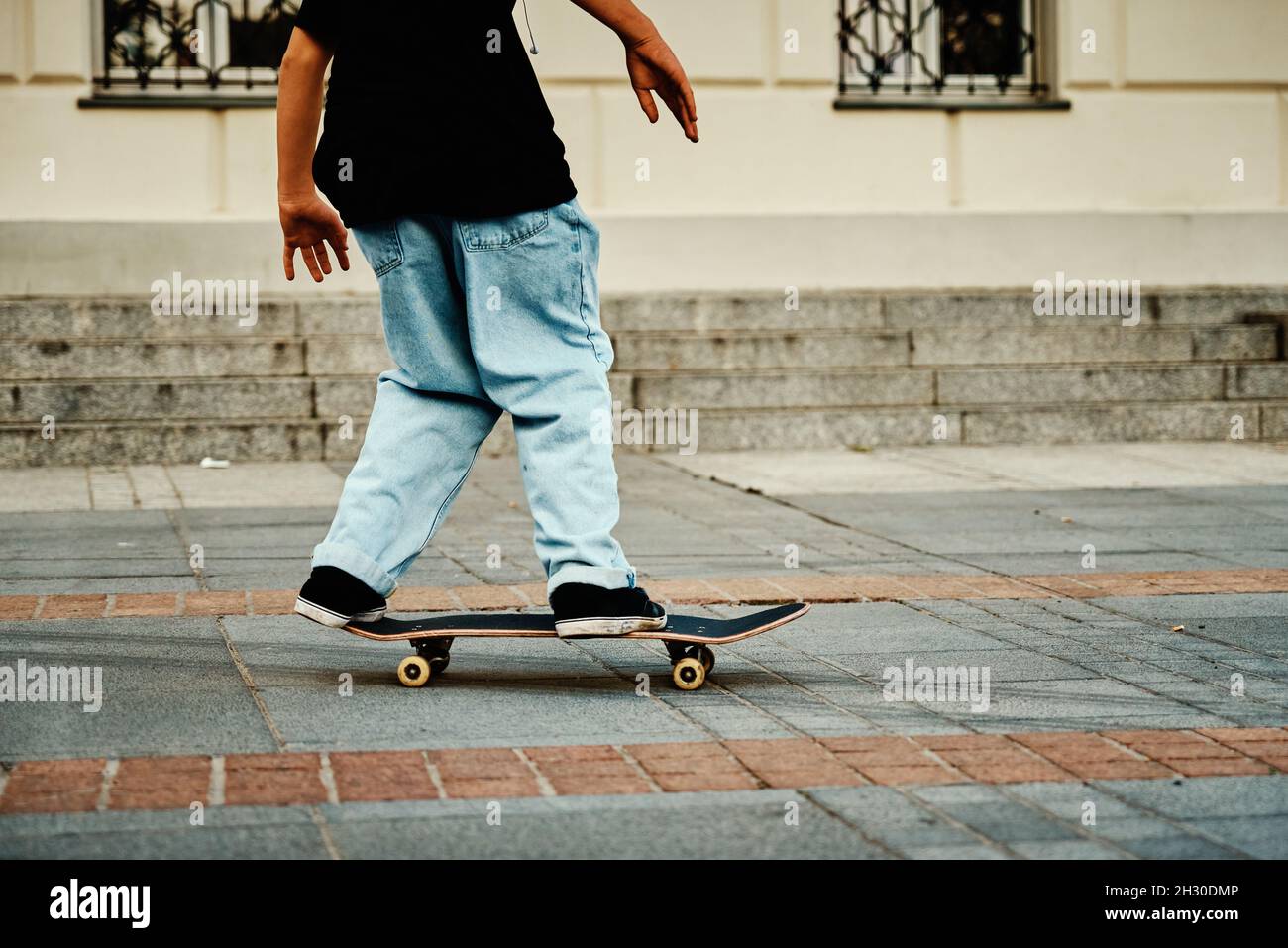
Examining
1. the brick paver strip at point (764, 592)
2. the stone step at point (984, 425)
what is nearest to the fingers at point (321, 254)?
Answer: the brick paver strip at point (764, 592)

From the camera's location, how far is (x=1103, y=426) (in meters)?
10.4

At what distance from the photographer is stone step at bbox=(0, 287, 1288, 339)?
401 inches

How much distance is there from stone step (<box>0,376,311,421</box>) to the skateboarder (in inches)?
228

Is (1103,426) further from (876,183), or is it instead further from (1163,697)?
(1163,697)

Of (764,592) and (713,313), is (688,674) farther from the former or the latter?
(713,313)

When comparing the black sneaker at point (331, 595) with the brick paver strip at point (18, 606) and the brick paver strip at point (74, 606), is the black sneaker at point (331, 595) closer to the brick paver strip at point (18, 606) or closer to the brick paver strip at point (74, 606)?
the brick paver strip at point (74, 606)

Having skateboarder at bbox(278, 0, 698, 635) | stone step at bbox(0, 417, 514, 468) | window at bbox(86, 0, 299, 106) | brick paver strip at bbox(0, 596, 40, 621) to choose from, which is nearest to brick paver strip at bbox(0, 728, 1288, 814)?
skateboarder at bbox(278, 0, 698, 635)

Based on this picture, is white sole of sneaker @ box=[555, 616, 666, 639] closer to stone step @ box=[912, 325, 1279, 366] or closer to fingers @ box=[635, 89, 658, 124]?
fingers @ box=[635, 89, 658, 124]

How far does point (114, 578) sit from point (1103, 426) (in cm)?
636

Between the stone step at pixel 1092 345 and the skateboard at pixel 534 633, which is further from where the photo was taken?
the stone step at pixel 1092 345

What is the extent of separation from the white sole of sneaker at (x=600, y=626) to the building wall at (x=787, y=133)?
764 centimetres

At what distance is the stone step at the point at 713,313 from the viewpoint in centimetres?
1018

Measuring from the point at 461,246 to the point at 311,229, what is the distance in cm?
38

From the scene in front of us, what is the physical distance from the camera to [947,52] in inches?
484
